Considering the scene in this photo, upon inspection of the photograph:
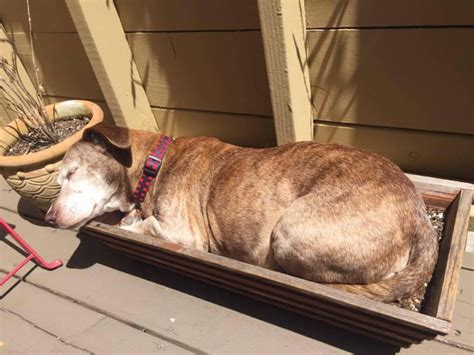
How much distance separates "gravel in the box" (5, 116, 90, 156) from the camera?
3255 mm

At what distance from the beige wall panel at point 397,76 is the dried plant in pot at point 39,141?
188cm

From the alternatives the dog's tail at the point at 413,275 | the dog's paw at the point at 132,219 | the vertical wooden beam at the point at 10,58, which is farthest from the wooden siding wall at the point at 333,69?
the dog's paw at the point at 132,219

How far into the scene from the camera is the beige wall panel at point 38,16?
136 inches

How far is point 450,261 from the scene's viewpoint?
1.87 meters

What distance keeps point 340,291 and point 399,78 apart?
56.7 inches

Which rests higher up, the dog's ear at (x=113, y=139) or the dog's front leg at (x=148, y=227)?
the dog's ear at (x=113, y=139)

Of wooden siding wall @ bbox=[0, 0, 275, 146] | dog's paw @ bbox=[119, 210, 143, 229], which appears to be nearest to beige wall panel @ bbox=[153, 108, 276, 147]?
wooden siding wall @ bbox=[0, 0, 275, 146]

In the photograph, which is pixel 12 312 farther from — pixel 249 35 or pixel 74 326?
pixel 249 35

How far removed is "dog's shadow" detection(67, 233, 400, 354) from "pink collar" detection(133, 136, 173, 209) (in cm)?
52

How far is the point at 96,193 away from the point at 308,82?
5.36 ft

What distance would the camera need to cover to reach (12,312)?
103 inches

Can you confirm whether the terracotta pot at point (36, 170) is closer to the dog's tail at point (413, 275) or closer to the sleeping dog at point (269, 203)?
the sleeping dog at point (269, 203)

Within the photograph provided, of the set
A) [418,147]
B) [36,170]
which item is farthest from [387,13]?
[36,170]

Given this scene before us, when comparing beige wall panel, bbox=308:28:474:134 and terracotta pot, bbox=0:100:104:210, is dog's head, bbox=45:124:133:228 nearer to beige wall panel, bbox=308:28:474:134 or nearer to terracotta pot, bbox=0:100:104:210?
terracotta pot, bbox=0:100:104:210
